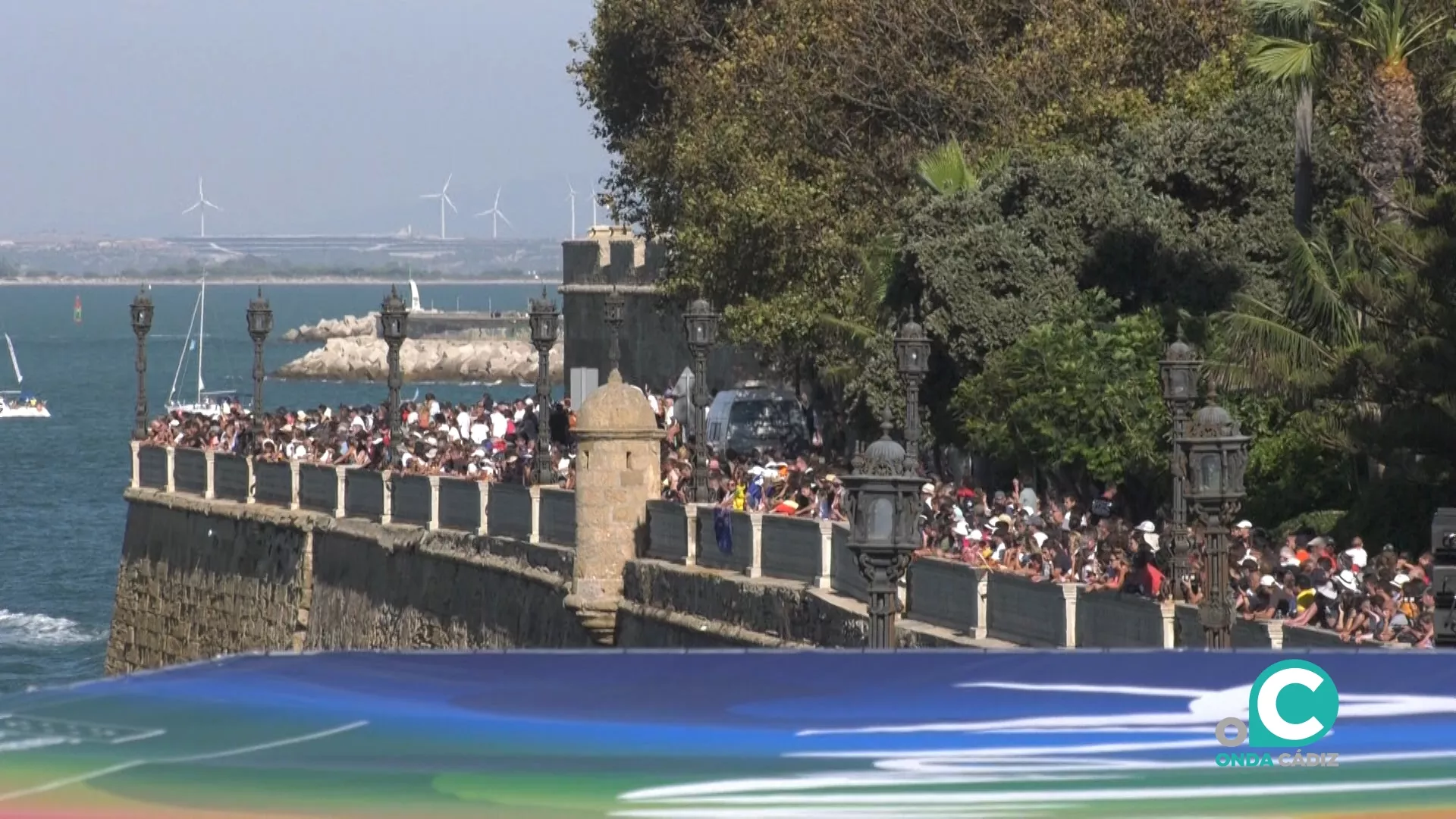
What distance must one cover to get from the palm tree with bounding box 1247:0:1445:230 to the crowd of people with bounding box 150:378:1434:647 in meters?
4.36

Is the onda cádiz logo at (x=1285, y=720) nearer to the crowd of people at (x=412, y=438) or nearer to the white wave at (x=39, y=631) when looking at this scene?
the crowd of people at (x=412, y=438)

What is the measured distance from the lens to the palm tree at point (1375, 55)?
27188 mm

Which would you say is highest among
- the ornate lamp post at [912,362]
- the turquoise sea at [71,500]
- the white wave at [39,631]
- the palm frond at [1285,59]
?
the palm frond at [1285,59]

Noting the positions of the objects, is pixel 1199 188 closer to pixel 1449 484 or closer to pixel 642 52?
pixel 1449 484

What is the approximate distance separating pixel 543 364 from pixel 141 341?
34.7ft

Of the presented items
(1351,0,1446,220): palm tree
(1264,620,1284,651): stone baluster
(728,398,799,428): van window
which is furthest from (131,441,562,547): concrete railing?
(1264,620,1284,651): stone baluster

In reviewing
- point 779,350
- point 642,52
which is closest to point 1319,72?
point 779,350

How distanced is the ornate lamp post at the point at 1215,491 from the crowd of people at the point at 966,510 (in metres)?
0.42

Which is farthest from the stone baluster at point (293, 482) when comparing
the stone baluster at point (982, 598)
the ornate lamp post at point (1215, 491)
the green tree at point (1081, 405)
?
the ornate lamp post at point (1215, 491)

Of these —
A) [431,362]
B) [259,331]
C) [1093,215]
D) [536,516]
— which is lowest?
[536,516]

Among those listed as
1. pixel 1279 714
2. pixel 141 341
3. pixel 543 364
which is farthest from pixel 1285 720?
pixel 141 341

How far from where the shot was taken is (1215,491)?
18188mm

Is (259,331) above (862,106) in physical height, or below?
below

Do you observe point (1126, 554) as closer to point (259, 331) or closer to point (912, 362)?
point (912, 362)
